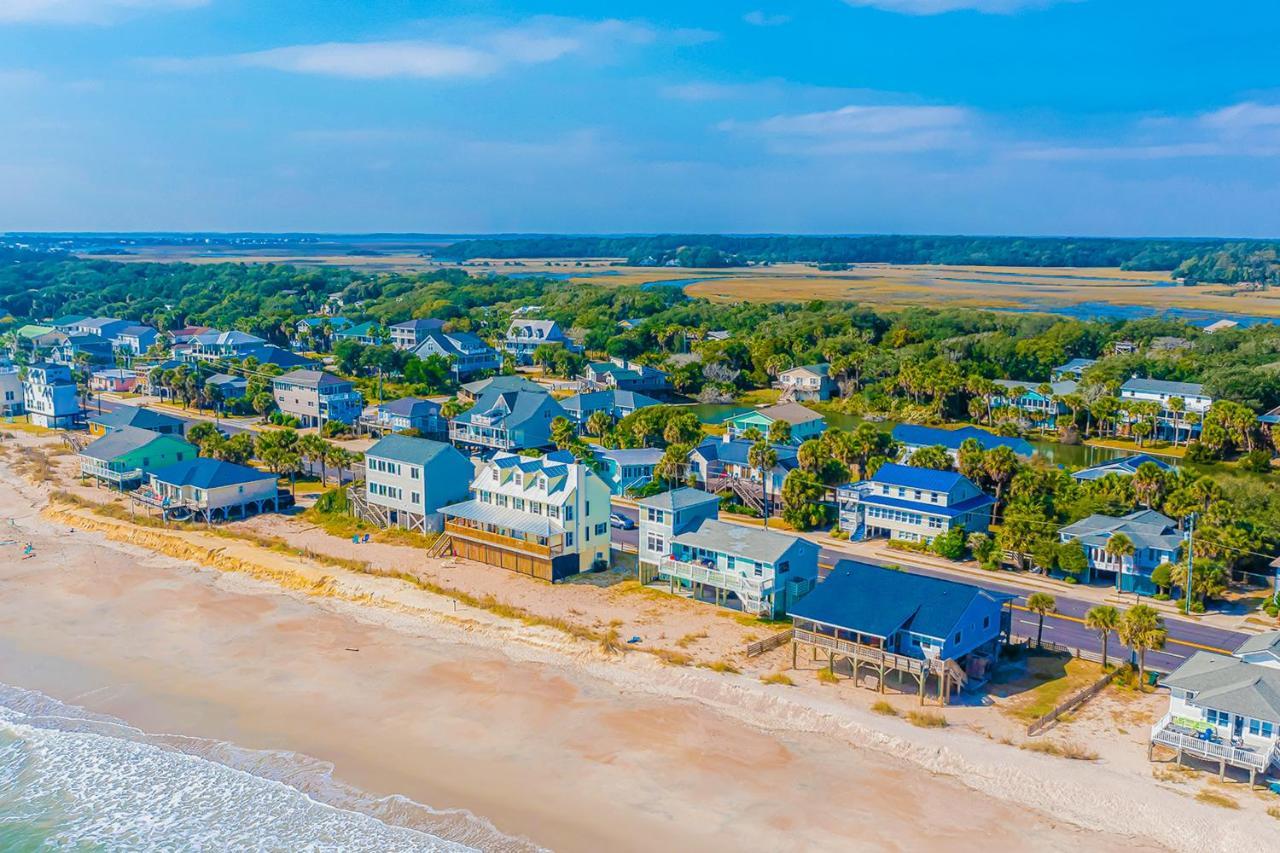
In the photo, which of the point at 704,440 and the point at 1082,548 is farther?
the point at 704,440

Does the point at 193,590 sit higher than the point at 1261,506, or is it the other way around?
the point at 1261,506

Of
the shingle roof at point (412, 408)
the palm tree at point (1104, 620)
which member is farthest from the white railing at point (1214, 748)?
the shingle roof at point (412, 408)

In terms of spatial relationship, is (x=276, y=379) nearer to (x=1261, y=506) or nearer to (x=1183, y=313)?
(x=1261, y=506)

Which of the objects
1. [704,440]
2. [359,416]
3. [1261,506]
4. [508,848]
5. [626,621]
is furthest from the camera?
[359,416]

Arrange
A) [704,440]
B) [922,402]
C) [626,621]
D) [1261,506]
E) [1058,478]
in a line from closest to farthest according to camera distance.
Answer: [626,621], [1261,506], [1058,478], [704,440], [922,402]

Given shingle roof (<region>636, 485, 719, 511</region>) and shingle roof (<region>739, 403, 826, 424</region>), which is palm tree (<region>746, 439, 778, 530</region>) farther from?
shingle roof (<region>739, 403, 826, 424</region>)

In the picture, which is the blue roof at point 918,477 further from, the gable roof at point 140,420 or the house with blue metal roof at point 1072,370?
the house with blue metal roof at point 1072,370

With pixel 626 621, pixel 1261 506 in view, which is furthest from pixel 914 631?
pixel 1261 506

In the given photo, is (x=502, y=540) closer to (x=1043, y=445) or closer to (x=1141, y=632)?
(x=1141, y=632)
